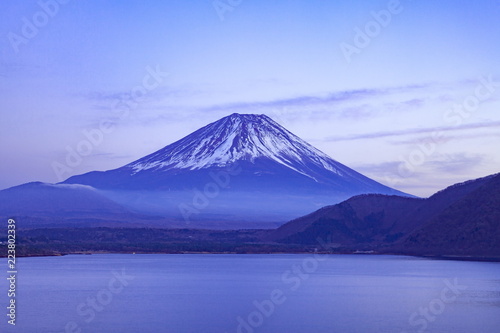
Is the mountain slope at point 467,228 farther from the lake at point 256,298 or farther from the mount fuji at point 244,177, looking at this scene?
the mount fuji at point 244,177

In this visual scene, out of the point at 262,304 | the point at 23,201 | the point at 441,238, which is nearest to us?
the point at 262,304

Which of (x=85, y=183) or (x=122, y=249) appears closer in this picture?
(x=122, y=249)

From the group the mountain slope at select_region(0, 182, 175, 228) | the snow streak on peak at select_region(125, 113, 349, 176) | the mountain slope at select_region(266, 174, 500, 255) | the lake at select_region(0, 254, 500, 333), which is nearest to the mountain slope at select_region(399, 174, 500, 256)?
the mountain slope at select_region(266, 174, 500, 255)

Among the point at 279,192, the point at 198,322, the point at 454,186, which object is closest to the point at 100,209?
the point at 279,192

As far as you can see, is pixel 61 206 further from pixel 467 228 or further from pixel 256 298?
pixel 256 298

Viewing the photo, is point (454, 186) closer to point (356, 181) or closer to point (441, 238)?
point (441, 238)

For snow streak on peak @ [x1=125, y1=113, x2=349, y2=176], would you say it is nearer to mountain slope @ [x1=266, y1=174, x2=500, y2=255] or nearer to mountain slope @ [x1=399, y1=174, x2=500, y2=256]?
mountain slope @ [x1=266, y1=174, x2=500, y2=255]
